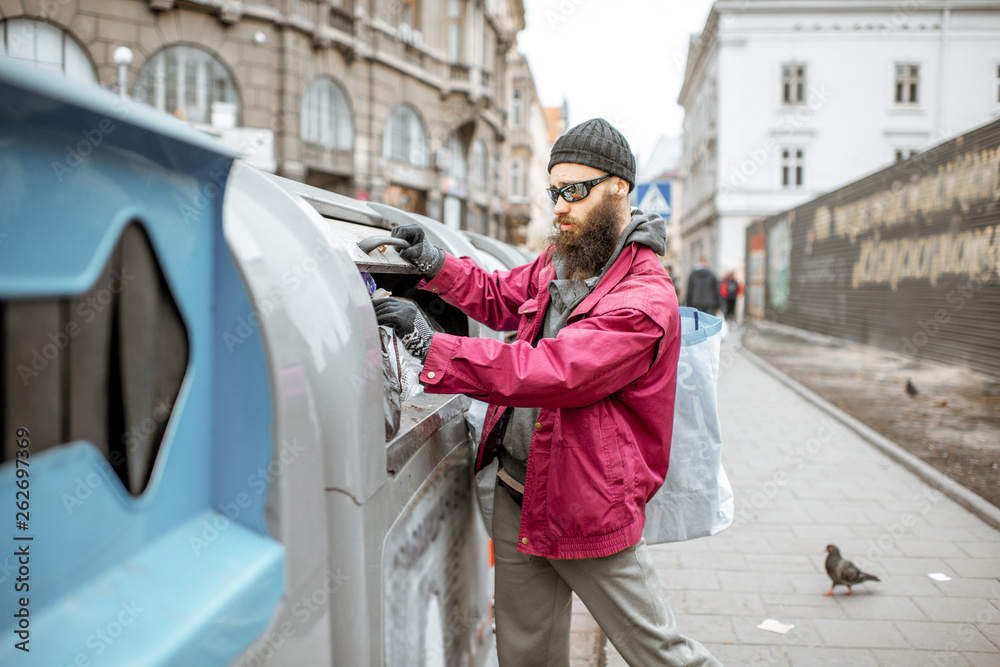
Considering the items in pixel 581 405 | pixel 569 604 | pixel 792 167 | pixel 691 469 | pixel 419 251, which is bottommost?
pixel 569 604

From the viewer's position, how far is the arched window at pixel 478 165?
27109 mm

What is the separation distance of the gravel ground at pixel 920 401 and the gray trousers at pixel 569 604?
419cm

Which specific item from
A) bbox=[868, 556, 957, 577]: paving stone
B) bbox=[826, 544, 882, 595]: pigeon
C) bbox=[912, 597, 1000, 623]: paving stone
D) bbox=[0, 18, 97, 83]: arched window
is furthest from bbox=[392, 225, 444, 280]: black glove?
bbox=[0, 18, 97, 83]: arched window

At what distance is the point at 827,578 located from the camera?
3975 mm

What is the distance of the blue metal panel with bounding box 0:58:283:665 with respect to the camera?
2.97 ft

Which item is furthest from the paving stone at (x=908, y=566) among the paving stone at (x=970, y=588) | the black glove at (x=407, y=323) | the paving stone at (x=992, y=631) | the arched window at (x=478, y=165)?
A: the arched window at (x=478, y=165)

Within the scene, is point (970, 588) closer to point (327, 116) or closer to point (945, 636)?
point (945, 636)

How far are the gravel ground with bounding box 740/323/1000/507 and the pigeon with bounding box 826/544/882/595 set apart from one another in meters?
1.98

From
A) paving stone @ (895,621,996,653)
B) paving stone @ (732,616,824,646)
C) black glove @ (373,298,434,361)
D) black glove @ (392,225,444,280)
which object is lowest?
paving stone @ (732,616,824,646)

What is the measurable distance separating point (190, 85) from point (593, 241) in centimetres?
1720

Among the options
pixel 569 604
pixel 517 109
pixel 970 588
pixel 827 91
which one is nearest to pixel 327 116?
pixel 970 588

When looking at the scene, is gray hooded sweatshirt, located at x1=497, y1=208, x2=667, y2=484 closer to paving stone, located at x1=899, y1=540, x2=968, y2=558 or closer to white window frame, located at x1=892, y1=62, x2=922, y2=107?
paving stone, located at x1=899, y1=540, x2=968, y2=558

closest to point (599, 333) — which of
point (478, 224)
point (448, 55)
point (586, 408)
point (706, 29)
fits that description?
point (586, 408)

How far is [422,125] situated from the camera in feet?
75.5
